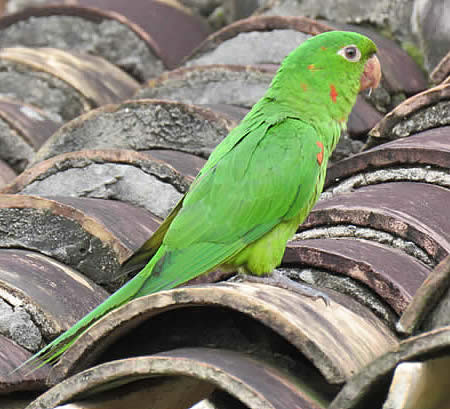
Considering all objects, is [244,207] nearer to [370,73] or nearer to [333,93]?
[333,93]

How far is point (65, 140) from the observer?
335 centimetres

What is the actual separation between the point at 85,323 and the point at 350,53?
4.12 feet

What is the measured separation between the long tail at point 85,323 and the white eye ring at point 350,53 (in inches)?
37.3

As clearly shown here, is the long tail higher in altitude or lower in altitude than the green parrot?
lower

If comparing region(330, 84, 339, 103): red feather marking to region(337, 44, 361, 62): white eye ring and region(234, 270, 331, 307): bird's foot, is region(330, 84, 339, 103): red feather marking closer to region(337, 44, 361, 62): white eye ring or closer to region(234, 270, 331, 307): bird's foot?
region(337, 44, 361, 62): white eye ring

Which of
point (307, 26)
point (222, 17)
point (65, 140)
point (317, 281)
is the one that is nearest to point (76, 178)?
point (65, 140)

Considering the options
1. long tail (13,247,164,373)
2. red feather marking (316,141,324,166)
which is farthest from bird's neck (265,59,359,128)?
long tail (13,247,164,373)

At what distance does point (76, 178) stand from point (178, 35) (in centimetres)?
185

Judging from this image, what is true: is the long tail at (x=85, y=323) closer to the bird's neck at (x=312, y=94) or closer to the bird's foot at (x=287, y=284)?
the bird's foot at (x=287, y=284)

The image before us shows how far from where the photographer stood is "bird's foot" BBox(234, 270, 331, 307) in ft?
6.64

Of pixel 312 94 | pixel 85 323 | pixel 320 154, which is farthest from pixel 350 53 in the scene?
pixel 85 323

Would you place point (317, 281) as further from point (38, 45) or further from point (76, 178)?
point (38, 45)

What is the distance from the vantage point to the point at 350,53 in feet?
9.30

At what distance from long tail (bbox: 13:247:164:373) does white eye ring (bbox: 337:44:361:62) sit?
3.11ft
